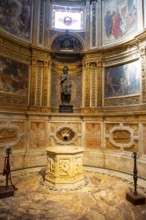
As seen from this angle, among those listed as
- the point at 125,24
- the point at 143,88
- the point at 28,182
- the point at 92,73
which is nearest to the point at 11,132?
the point at 28,182

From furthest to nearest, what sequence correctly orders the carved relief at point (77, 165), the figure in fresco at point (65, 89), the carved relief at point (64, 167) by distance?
the figure in fresco at point (65, 89) → the carved relief at point (77, 165) → the carved relief at point (64, 167)

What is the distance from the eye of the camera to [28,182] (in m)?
5.77

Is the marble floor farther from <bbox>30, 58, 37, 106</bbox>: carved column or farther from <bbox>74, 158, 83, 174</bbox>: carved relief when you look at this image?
<bbox>30, 58, 37, 106</bbox>: carved column

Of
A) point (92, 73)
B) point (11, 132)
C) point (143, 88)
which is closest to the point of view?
point (143, 88)

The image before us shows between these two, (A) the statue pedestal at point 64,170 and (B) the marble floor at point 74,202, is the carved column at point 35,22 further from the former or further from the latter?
(B) the marble floor at point 74,202

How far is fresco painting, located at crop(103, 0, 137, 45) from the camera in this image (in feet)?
25.6

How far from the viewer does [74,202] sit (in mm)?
4367

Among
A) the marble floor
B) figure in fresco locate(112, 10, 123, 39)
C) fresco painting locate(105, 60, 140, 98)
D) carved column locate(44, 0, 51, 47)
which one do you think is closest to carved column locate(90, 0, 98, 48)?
figure in fresco locate(112, 10, 123, 39)

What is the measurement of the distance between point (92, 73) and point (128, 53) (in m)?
1.99

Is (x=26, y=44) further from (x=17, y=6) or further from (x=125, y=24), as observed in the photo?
(x=125, y=24)

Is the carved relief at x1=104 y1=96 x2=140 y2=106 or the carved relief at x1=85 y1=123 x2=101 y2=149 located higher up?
the carved relief at x1=104 y1=96 x2=140 y2=106

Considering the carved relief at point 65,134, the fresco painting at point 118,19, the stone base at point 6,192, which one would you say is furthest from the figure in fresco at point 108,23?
the stone base at point 6,192

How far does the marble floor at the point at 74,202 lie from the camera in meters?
3.75

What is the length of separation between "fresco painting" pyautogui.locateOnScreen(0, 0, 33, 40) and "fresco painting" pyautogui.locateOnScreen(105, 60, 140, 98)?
464cm
